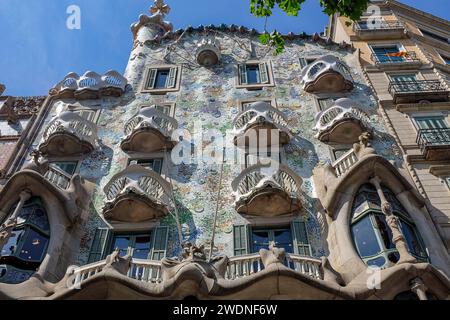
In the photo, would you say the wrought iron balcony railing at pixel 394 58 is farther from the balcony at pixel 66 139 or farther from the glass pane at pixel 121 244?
the glass pane at pixel 121 244

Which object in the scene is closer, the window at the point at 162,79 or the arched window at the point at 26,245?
the arched window at the point at 26,245

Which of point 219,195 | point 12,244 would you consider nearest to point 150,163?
point 219,195

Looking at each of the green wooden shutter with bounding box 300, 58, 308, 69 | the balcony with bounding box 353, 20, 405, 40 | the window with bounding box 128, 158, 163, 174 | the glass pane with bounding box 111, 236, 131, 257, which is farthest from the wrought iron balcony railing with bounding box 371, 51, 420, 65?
the glass pane with bounding box 111, 236, 131, 257

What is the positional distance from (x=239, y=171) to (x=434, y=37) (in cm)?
1554

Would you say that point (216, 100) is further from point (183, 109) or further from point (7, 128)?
point (7, 128)

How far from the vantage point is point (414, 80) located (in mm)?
19250

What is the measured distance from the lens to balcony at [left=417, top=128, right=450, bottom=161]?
15.3 metres

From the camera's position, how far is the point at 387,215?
1190 centimetres

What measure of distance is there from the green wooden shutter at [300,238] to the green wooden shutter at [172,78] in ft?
30.5

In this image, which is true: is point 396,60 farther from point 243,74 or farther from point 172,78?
point 172,78

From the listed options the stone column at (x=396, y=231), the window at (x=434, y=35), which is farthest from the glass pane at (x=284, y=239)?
the window at (x=434, y=35)

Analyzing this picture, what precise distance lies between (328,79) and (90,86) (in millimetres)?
9869

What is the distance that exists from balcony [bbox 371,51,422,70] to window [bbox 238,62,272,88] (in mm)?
4815

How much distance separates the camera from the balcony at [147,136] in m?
16.3
